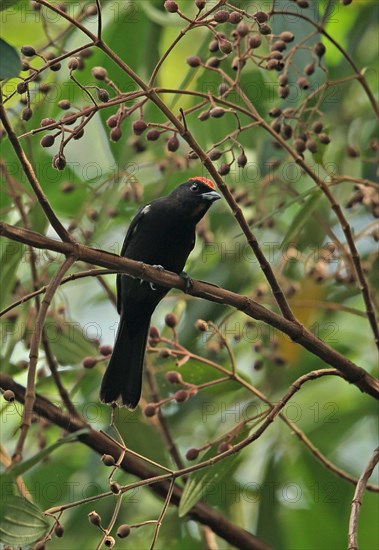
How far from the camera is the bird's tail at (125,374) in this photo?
3.32 m

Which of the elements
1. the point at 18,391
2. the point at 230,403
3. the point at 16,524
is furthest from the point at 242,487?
the point at 16,524

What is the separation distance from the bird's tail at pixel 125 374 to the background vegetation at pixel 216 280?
0.09 meters

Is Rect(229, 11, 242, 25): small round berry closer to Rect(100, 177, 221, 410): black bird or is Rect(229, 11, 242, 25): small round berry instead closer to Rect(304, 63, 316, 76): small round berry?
Rect(304, 63, 316, 76): small round berry

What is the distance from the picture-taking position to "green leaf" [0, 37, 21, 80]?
211cm

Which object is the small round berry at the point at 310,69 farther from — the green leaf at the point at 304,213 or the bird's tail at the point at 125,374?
the bird's tail at the point at 125,374

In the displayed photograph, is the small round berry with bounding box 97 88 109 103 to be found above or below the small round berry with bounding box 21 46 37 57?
below

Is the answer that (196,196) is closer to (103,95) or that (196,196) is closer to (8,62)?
(103,95)

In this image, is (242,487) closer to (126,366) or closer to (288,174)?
(126,366)

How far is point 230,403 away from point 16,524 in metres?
2.08

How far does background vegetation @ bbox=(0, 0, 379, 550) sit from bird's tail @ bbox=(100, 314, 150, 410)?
89 millimetres

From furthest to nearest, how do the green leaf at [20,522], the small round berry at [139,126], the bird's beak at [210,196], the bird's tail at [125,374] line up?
the bird's beak at [210,196] < the bird's tail at [125,374] < the small round berry at [139,126] < the green leaf at [20,522]

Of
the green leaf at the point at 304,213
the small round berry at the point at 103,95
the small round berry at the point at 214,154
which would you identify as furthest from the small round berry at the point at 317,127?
the small round berry at the point at 103,95

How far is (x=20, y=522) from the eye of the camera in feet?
5.98

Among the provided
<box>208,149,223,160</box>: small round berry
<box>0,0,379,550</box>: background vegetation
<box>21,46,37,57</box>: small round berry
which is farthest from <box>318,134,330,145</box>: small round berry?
<box>21,46,37,57</box>: small round berry
